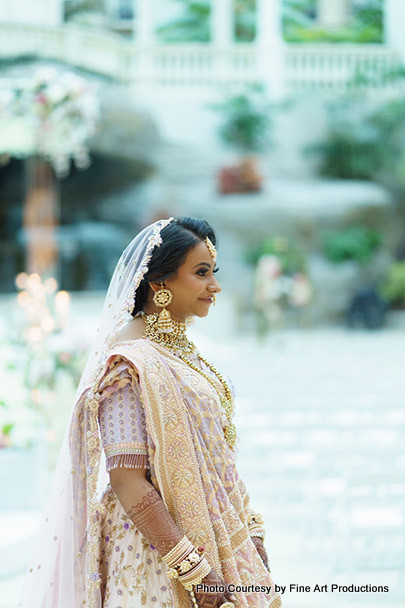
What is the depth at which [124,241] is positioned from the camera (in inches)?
685

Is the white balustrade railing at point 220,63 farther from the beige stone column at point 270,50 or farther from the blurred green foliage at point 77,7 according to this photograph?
the blurred green foliage at point 77,7

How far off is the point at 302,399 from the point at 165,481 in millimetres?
6379

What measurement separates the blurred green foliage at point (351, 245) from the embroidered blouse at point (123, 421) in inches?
627

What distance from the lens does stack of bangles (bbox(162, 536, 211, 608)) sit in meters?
1.53

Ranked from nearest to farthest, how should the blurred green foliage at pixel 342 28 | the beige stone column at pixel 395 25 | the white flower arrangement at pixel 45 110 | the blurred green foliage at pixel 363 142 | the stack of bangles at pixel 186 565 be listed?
1. the stack of bangles at pixel 186 565
2. the white flower arrangement at pixel 45 110
3. the blurred green foliage at pixel 363 142
4. the beige stone column at pixel 395 25
5. the blurred green foliage at pixel 342 28

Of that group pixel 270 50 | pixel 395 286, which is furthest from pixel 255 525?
pixel 270 50

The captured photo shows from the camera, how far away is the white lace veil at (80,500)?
5.40 ft

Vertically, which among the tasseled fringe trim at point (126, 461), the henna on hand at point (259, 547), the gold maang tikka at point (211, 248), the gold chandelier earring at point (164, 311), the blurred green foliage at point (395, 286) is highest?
the gold maang tikka at point (211, 248)

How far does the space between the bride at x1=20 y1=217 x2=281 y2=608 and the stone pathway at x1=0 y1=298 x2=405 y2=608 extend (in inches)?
17.4

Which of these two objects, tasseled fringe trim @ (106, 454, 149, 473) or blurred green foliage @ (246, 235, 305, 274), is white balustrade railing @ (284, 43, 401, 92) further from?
tasseled fringe trim @ (106, 454, 149, 473)

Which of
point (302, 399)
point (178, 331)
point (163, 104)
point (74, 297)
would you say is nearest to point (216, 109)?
point (163, 104)

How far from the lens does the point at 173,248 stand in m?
1.70

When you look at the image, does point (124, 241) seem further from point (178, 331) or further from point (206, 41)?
point (178, 331)

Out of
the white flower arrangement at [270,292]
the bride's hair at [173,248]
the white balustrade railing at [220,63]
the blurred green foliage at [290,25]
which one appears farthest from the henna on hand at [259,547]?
the blurred green foliage at [290,25]
